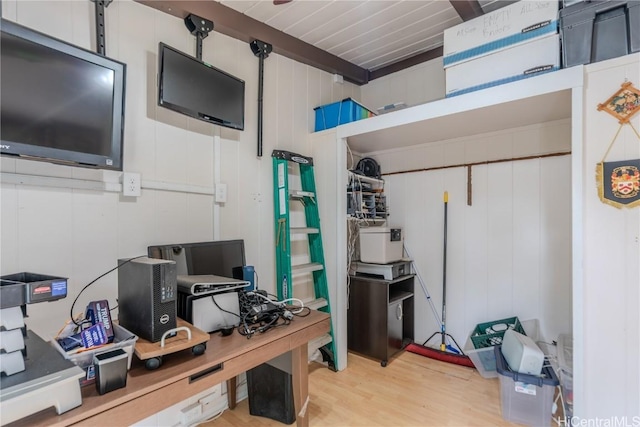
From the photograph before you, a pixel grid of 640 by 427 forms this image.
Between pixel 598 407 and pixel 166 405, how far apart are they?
1.95 m

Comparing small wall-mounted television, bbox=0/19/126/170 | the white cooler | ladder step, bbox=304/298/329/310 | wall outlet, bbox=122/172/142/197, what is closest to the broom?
the white cooler

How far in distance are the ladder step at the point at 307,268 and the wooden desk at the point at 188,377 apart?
71 cm

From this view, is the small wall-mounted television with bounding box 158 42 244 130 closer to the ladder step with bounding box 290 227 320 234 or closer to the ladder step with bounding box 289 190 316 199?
the ladder step with bounding box 289 190 316 199

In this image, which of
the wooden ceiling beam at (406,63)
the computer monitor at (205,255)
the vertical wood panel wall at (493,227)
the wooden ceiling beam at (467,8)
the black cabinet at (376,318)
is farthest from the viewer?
the wooden ceiling beam at (406,63)

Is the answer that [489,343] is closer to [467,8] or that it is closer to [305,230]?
[305,230]

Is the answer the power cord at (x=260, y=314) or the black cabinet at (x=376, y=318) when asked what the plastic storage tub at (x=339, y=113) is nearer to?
the black cabinet at (x=376, y=318)

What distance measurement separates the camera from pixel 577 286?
1.56 metres

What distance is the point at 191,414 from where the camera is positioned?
1.78m

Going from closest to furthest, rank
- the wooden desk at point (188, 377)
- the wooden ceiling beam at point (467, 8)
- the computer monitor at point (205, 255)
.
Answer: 1. the wooden desk at point (188, 377)
2. the computer monitor at point (205, 255)
3. the wooden ceiling beam at point (467, 8)

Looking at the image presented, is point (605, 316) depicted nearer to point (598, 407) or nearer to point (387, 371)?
point (598, 407)

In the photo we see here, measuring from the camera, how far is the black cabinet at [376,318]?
8.27 feet

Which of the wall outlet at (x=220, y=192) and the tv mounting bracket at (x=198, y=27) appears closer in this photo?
the tv mounting bracket at (x=198, y=27)

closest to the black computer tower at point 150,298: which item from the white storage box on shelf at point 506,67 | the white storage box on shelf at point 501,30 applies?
the white storage box on shelf at point 506,67

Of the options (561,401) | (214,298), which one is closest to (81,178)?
(214,298)
